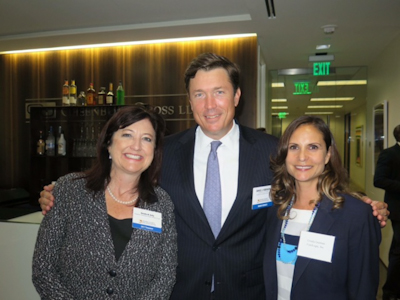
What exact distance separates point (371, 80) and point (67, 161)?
5.78 metres

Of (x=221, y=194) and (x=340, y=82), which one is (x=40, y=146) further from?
(x=340, y=82)

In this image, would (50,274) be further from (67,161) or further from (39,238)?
(67,161)

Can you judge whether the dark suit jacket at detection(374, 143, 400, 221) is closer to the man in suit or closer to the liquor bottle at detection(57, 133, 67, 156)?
the man in suit

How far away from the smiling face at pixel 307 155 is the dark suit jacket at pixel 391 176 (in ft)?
7.62

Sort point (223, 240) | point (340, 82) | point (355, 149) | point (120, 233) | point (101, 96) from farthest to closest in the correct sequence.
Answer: point (340, 82)
point (355, 149)
point (101, 96)
point (223, 240)
point (120, 233)

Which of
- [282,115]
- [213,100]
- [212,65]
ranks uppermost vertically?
[282,115]

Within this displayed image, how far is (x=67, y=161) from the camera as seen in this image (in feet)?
17.0

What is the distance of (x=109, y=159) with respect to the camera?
171 cm

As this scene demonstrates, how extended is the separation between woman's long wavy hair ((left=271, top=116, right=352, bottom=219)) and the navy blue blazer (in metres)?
0.08

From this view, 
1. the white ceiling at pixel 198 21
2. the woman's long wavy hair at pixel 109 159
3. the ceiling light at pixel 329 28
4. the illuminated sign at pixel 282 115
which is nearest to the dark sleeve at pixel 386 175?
the white ceiling at pixel 198 21

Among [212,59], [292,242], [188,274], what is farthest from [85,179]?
[292,242]

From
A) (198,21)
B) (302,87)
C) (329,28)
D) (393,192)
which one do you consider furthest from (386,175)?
(302,87)

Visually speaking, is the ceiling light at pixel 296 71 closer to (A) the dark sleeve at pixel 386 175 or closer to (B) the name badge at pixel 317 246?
(A) the dark sleeve at pixel 386 175

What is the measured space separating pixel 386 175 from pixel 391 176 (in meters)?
0.06
